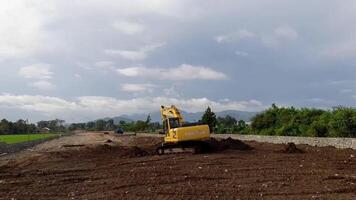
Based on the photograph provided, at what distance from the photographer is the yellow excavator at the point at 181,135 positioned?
27434 mm

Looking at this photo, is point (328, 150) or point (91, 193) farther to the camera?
point (328, 150)

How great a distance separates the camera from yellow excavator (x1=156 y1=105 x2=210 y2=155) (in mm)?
27434

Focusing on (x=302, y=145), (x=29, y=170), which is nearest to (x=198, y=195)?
(x=29, y=170)

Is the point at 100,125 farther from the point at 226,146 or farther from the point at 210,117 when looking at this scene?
the point at 226,146

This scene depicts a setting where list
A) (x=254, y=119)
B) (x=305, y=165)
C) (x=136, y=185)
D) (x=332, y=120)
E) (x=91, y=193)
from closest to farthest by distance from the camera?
(x=91, y=193), (x=136, y=185), (x=305, y=165), (x=332, y=120), (x=254, y=119)

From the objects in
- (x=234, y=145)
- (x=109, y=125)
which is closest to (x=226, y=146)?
(x=234, y=145)

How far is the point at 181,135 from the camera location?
27.4 metres

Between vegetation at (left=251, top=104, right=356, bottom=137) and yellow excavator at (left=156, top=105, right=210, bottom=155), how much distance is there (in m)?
12.8

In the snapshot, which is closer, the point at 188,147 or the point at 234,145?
the point at 188,147

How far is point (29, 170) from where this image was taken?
2177 cm

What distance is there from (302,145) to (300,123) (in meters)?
14.6

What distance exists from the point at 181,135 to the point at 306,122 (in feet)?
67.2

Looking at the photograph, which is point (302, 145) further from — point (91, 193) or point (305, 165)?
point (91, 193)

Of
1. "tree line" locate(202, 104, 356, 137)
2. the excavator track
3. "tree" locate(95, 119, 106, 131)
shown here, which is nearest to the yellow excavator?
the excavator track
